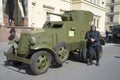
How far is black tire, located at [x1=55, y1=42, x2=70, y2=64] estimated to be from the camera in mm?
9453

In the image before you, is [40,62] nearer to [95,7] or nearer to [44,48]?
[44,48]

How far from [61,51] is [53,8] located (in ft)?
78.9

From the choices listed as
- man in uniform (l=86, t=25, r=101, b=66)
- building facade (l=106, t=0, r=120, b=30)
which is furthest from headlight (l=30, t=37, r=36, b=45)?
building facade (l=106, t=0, r=120, b=30)

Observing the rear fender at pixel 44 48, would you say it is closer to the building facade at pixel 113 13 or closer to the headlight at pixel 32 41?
the headlight at pixel 32 41

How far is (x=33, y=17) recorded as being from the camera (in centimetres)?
2891

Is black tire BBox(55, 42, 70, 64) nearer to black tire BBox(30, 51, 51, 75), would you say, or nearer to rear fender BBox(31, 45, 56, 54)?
rear fender BBox(31, 45, 56, 54)

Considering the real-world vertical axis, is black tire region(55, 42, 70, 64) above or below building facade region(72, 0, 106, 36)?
below

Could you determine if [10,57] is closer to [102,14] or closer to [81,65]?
[81,65]

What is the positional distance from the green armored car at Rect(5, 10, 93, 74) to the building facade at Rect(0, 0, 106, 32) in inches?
338

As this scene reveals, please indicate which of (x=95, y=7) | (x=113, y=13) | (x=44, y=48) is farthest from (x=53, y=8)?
(x=113, y=13)

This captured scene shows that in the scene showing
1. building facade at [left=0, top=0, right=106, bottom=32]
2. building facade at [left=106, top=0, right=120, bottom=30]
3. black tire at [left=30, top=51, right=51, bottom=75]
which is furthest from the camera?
building facade at [left=106, top=0, right=120, bottom=30]

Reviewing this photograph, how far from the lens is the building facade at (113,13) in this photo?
7254cm

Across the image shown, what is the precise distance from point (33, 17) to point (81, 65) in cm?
1908

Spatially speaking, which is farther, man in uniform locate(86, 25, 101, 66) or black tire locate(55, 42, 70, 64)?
man in uniform locate(86, 25, 101, 66)
